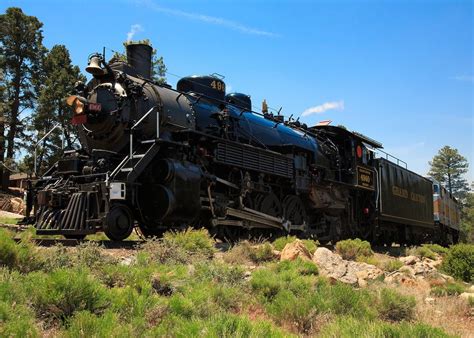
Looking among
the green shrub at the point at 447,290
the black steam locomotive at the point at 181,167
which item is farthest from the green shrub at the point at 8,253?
the green shrub at the point at 447,290

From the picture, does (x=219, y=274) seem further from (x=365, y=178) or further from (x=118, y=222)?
(x=365, y=178)

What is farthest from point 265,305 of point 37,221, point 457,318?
point 37,221

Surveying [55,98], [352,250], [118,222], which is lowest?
[352,250]

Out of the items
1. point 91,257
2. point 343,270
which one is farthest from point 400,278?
point 91,257

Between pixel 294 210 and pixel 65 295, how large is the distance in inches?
444

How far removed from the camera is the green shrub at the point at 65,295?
14.0 ft

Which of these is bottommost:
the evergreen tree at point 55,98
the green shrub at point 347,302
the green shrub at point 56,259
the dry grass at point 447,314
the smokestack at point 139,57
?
the dry grass at point 447,314

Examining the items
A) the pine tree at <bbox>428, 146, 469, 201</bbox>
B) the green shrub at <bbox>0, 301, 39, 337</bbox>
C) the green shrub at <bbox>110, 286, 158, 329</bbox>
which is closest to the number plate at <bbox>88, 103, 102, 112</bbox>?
the green shrub at <bbox>110, 286, 158, 329</bbox>

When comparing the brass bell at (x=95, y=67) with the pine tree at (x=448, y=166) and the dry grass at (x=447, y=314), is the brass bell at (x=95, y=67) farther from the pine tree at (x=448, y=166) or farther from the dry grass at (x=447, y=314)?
the pine tree at (x=448, y=166)

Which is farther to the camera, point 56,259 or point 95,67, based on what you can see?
point 95,67

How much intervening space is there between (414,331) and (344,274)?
401cm

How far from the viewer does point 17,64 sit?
35.7 meters

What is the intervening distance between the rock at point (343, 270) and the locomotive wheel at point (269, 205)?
4.31 m

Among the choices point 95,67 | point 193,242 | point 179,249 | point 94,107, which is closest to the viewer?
point 179,249
